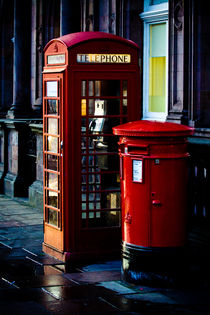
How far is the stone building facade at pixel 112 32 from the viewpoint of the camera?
31.0 ft

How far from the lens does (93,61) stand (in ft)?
27.0

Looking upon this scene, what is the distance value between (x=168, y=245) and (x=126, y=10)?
18.3 feet

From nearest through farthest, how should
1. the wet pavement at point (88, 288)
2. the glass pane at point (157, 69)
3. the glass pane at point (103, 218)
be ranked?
the wet pavement at point (88, 288), the glass pane at point (103, 218), the glass pane at point (157, 69)

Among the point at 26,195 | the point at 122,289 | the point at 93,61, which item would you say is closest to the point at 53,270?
the point at 122,289

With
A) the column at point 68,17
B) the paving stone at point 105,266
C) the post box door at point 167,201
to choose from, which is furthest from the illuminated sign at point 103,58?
the column at point 68,17

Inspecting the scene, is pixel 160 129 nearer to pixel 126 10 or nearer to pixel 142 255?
pixel 142 255

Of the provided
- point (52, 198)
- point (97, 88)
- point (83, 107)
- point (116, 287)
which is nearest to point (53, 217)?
point (52, 198)

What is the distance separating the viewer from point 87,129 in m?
8.30

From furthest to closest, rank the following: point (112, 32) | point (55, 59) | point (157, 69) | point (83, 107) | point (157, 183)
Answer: point (112, 32)
point (157, 69)
point (55, 59)
point (83, 107)
point (157, 183)

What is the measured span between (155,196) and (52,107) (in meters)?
2.20

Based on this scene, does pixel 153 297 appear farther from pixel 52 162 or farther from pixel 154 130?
pixel 52 162

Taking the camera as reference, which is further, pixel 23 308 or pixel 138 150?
pixel 138 150

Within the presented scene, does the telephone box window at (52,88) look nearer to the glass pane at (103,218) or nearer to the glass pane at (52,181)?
the glass pane at (52,181)

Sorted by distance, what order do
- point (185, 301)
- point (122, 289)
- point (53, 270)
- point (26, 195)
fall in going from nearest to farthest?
point (185, 301), point (122, 289), point (53, 270), point (26, 195)
